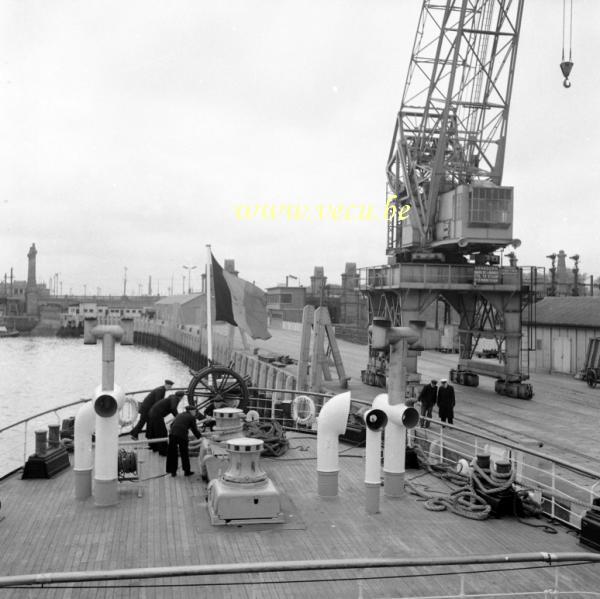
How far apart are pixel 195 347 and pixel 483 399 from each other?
151ft

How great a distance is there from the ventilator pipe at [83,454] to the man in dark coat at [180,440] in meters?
1.61

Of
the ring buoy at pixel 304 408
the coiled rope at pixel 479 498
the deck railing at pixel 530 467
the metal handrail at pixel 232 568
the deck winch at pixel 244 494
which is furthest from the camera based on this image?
the ring buoy at pixel 304 408

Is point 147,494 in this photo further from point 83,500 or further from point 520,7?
point 520,7

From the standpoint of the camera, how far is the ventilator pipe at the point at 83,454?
10719mm

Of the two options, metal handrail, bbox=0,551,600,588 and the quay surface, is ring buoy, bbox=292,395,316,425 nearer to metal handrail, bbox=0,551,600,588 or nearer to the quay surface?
the quay surface

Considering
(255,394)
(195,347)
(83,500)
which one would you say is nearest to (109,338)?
(83,500)

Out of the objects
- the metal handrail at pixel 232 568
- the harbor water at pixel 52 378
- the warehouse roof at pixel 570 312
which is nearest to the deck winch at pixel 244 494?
the metal handrail at pixel 232 568

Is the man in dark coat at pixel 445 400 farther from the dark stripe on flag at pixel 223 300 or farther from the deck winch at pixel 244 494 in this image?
the deck winch at pixel 244 494

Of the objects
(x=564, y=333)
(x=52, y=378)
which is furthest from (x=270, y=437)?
(x=52, y=378)

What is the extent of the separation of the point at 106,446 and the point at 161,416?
2.99m

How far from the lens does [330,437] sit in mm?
11039

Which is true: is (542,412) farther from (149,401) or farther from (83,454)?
(83,454)

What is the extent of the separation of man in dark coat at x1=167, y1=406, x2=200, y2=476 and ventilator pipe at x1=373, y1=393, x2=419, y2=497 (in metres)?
3.54

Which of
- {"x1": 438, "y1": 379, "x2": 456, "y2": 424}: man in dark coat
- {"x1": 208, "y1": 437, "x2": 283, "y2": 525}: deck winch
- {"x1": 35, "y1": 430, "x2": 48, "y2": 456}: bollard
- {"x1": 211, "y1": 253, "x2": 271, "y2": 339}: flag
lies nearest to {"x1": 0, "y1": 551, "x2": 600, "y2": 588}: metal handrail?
{"x1": 208, "y1": 437, "x2": 283, "y2": 525}: deck winch
